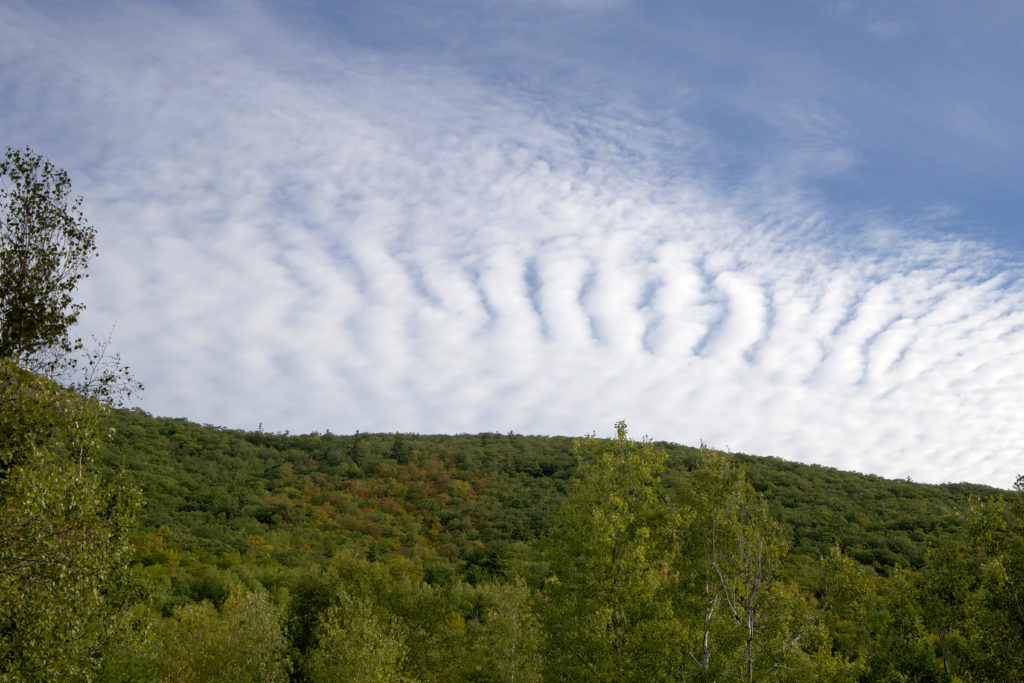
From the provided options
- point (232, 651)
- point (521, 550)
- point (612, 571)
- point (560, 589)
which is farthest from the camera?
point (521, 550)

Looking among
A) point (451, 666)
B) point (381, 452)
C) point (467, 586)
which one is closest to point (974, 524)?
point (451, 666)

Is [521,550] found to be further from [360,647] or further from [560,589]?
[560,589]

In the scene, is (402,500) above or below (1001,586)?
above

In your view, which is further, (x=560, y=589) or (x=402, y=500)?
(x=402, y=500)

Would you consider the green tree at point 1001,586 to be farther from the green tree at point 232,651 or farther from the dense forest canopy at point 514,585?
the green tree at point 232,651

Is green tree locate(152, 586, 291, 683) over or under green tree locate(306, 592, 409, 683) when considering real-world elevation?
under

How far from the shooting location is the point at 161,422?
108 m

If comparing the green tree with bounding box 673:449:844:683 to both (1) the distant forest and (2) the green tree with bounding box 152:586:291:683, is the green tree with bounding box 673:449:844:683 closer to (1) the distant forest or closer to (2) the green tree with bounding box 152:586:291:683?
(1) the distant forest

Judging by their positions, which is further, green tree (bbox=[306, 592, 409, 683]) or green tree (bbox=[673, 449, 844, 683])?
green tree (bbox=[306, 592, 409, 683])

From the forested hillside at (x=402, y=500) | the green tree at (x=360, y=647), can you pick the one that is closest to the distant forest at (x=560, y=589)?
the green tree at (x=360, y=647)

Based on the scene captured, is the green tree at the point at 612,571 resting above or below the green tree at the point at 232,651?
above

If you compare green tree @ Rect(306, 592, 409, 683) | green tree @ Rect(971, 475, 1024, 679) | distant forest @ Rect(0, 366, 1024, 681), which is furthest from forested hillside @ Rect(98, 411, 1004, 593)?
green tree @ Rect(971, 475, 1024, 679)

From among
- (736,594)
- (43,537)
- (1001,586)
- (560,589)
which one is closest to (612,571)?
(560,589)

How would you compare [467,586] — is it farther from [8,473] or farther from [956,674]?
[8,473]
